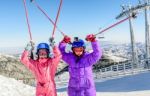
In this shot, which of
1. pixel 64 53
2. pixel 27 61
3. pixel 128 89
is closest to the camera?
pixel 27 61

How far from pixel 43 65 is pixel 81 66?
2.27 ft

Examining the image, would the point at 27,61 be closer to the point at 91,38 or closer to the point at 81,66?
the point at 81,66

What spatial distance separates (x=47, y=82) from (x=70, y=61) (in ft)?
1.89

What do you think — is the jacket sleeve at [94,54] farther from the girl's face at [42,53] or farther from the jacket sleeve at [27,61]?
the jacket sleeve at [27,61]

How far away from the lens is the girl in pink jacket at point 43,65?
7539 mm

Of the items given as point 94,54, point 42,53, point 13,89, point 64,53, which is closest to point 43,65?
point 42,53

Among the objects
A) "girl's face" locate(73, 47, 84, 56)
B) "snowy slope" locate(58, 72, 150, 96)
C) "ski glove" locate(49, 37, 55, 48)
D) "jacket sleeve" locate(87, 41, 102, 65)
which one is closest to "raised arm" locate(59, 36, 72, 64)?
"girl's face" locate(73, 47, 84, 56)

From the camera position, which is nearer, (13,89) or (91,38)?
(91,38)

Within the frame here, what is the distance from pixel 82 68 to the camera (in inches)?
302

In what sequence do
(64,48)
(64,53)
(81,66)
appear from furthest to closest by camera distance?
(64,48), (64,53), (81,66)

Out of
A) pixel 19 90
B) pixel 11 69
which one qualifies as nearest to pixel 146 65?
pixel 19 90

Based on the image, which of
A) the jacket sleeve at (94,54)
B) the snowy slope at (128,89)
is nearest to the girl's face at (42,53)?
the jacket sleeve at (94,54)

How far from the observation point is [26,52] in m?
7.60

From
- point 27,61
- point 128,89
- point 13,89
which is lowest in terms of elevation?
point 128,89
